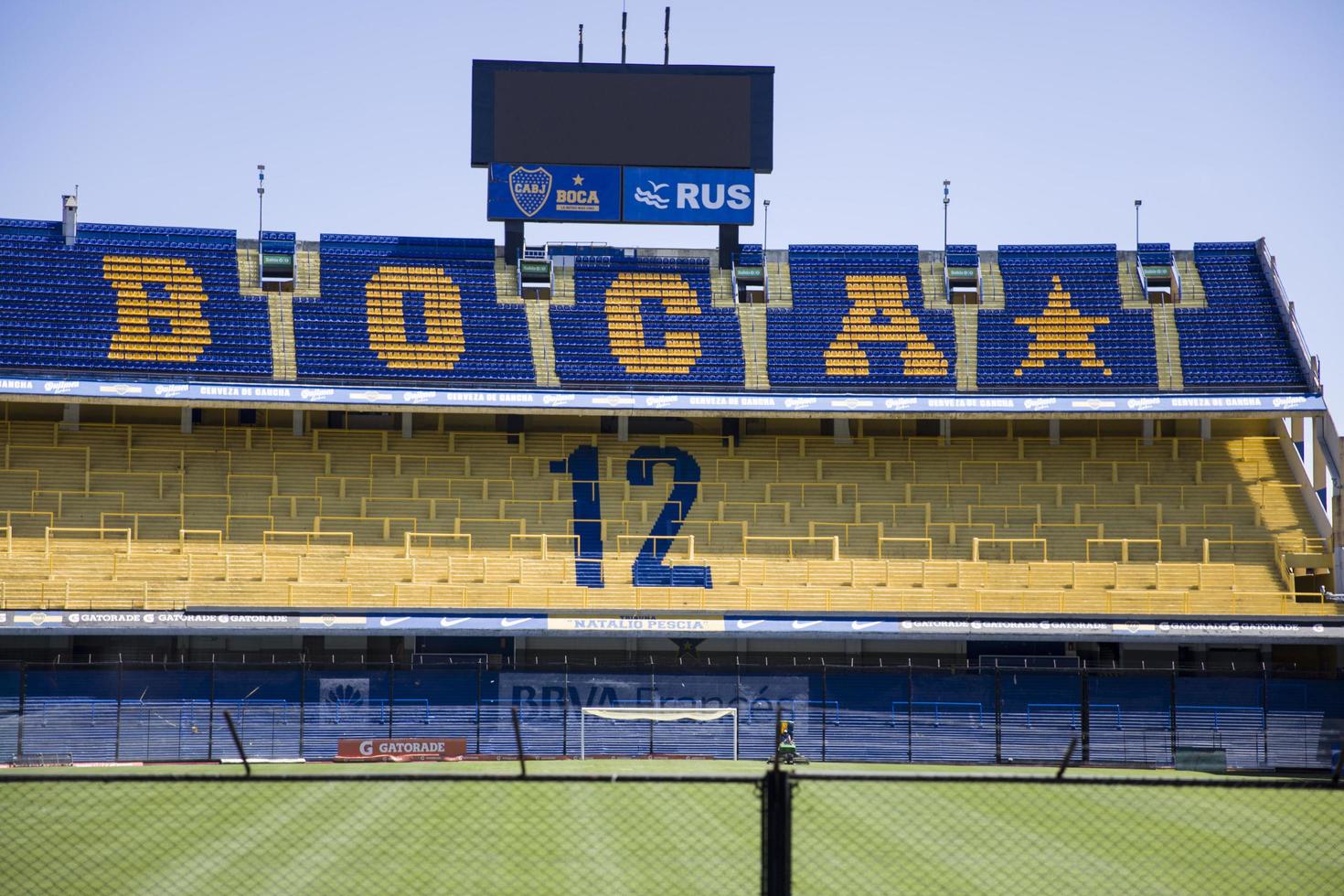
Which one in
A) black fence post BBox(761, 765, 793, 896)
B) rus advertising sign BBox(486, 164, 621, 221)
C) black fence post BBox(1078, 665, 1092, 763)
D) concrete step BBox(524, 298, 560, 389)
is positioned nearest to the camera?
black fence post BBox(761, 765, 793, 896)

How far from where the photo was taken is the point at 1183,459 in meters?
42.2

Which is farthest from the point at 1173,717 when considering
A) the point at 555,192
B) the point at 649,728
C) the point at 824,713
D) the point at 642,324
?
the point at 555,192

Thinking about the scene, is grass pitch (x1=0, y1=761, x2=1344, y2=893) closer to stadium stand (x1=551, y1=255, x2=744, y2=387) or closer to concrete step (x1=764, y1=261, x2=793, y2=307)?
stadium stand (x1=551, y1=255, x2=744, y2=387)

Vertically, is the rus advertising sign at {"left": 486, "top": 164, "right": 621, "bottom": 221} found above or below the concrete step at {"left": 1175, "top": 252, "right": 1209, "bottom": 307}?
above

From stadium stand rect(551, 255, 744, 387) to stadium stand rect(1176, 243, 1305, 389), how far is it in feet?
44.0

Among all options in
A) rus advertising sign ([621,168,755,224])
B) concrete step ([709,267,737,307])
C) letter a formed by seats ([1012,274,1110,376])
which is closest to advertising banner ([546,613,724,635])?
concrete step ([709,267,737,307])

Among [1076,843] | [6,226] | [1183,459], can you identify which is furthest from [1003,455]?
[6,226]

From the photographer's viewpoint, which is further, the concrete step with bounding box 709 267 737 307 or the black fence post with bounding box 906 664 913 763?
the concrete step with bounding box 709 267 737 307

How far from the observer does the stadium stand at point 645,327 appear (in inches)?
1634

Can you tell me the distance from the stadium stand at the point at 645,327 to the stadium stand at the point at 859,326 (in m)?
1.63

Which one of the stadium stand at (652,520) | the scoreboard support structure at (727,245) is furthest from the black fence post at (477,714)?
the scoreboard support structure at (727,245)

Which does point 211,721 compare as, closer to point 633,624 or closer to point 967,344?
point 633,624

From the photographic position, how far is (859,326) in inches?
1722

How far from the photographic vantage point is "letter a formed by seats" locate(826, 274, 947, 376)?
139 ft
